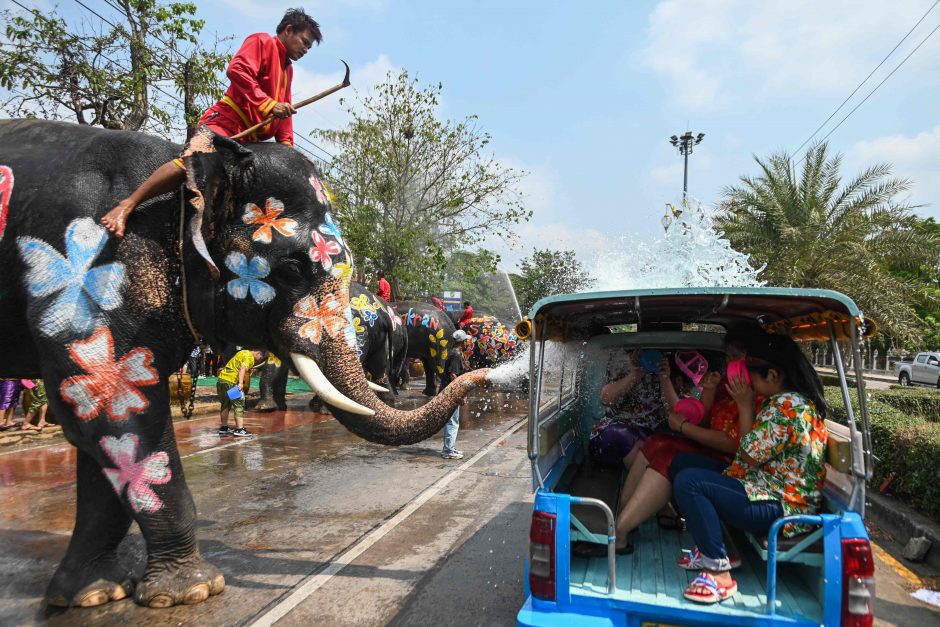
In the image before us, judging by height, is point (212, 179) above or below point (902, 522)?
above

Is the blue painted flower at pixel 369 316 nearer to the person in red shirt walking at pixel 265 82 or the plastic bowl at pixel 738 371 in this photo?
the person in red shirt walking at pixel 265 82

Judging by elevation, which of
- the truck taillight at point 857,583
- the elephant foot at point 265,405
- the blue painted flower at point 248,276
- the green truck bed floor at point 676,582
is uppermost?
the blue painted flower at point 248,276

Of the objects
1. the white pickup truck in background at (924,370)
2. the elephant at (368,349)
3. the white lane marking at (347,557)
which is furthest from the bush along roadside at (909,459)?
the white pickup truck in background at (924,370)

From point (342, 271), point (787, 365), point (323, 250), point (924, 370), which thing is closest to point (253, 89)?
point (323, 250)

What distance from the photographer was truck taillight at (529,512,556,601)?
3057mm

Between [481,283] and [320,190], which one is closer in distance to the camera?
[320,190]

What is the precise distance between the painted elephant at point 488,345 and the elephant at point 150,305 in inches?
489

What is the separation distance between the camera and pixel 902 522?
610 centimetres

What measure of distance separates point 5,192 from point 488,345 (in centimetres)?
1335

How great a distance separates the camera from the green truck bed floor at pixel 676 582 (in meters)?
2.99

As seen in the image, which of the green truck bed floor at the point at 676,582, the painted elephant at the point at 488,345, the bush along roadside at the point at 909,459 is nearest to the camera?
the green truck bed floor at the point at 676,582

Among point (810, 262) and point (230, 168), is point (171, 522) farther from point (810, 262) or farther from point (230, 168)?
point (810, 262)

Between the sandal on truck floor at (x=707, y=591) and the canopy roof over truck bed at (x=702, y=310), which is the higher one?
the canopy roof over truck bed at (x=702, y=310)

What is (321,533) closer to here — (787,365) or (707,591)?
(707,591)
